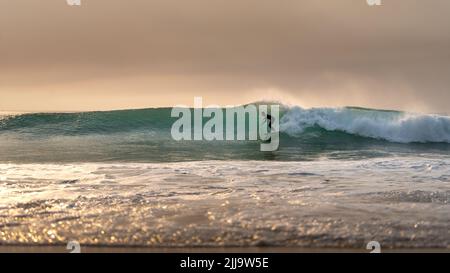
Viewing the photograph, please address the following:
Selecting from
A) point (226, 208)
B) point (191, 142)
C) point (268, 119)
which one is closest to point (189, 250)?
point (226, 208)

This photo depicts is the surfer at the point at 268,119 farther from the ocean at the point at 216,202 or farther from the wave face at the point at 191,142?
the ocean at the point at 216,202

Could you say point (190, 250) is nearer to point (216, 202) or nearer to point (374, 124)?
point (216, 202)

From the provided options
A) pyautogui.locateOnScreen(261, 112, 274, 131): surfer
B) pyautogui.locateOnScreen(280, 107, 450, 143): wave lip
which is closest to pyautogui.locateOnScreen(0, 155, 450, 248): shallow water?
pyautogui.locateOnScreen(280, 107, 450, 143): wave lip

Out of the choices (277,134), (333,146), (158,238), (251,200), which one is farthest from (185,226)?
(277,134)

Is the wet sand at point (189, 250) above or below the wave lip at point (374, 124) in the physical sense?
below

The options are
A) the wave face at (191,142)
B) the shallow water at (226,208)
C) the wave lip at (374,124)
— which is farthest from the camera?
the wave lip at (374,124)

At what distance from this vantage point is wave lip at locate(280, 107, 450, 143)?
69.7ft

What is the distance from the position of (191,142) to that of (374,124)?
352 inches

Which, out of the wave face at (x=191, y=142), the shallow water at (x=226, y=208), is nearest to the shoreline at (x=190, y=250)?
the shallow water at (x=226, y=208)

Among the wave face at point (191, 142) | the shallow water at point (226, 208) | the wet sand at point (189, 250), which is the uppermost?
the wave face at point (191, 142)

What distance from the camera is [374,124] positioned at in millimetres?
22016

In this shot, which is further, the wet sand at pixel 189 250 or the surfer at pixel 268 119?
the surfer at pixel 268 119

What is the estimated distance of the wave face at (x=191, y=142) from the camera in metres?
14.7

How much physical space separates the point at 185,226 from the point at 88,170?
216 inches
